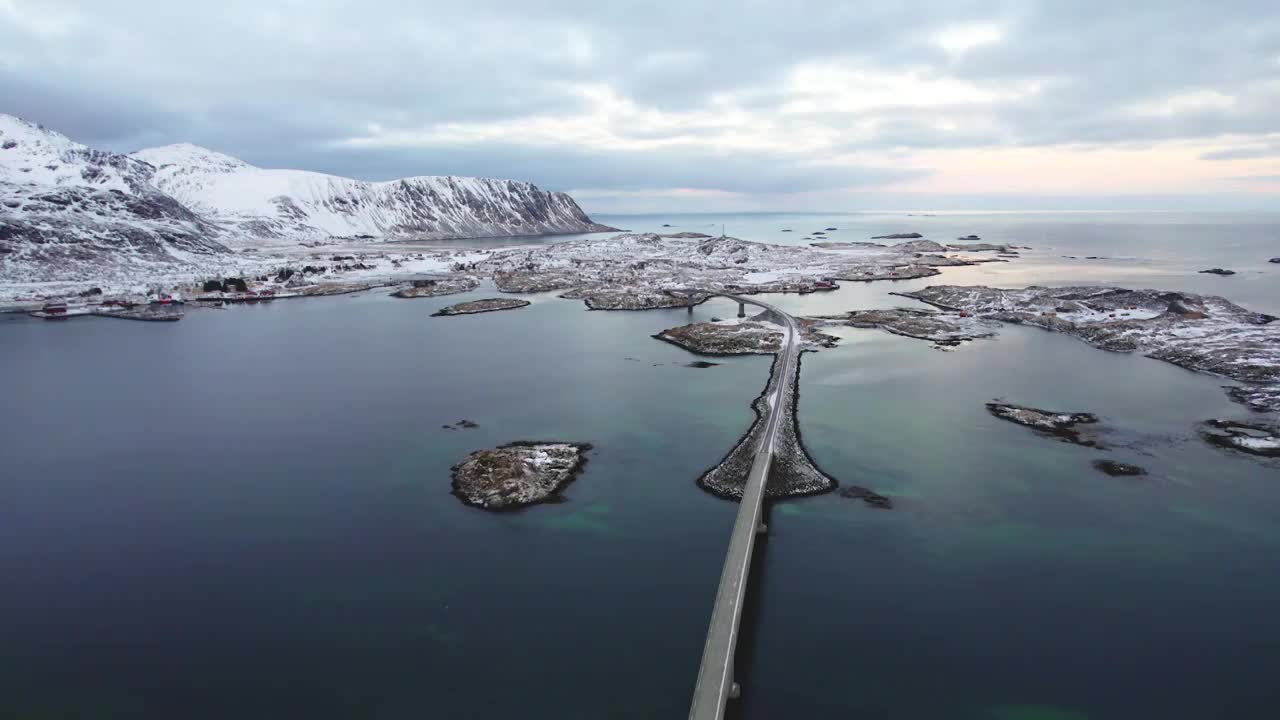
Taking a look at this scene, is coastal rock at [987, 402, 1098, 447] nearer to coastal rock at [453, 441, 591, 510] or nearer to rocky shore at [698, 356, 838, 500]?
rocky shore at [698, 356, 838, 500]

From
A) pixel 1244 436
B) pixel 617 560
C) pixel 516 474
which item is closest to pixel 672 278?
pixel 516 474

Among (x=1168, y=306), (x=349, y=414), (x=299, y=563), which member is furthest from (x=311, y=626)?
(x=1168, y=306)

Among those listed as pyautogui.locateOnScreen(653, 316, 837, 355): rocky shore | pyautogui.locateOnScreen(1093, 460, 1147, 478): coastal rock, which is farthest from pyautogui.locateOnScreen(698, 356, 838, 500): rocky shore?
pyautogui.locateOnScreen(653, 316, 837, 355): rocky shore

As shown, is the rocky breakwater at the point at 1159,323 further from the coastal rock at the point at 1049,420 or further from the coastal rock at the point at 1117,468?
the coastal rock at the point at 1117,468

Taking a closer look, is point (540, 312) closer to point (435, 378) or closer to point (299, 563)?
point (435, 378)

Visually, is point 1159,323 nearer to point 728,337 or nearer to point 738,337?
point 738,337

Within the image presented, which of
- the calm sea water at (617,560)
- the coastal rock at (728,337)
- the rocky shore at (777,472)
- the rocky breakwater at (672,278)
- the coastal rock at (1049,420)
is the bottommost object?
the calm sea water at (617,560)

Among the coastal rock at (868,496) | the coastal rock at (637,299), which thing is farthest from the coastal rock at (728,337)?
the coastal rock at (868,496)
